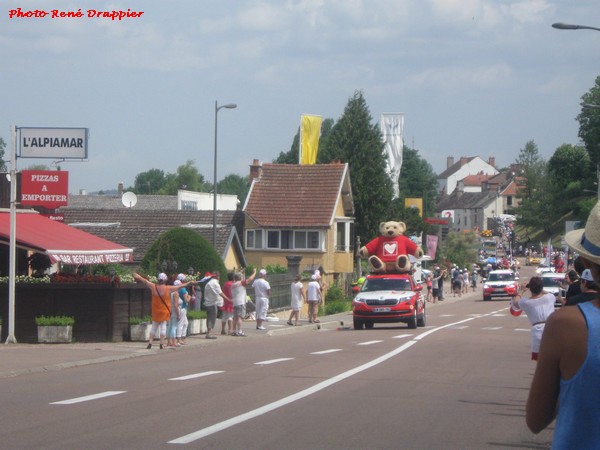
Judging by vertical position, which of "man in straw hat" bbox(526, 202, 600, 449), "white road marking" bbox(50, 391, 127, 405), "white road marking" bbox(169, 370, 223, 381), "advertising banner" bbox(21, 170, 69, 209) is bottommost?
"white road marking" bbox(169, 370, 223, 381)

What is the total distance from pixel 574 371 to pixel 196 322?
24032 millimetres

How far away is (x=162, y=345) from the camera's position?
2258 centimetres

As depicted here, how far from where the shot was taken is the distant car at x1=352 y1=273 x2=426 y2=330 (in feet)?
106

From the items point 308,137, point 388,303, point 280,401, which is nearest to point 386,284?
point 388,303

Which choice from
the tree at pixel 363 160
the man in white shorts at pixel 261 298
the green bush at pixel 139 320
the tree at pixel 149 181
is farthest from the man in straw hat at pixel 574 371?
the tree at pixel 149 181

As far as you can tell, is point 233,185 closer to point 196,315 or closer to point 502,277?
point 502,277

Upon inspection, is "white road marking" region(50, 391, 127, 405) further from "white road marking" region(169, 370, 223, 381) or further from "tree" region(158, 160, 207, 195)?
"tree" region(158, 160, 207, 195)

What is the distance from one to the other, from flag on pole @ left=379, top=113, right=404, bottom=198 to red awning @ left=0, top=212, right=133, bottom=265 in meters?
51.4

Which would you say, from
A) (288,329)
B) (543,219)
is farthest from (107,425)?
(543,219)

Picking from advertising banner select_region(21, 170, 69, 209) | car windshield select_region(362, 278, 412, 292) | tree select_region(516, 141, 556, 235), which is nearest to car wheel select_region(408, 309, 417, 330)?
car windshield select_region(362, 278, 412, 292)

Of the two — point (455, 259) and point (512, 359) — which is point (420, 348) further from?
point (455, 259)

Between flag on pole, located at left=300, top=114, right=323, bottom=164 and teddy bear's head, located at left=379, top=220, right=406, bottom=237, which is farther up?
flag on pole, located at left=300, top=114, right=323, bottom=164

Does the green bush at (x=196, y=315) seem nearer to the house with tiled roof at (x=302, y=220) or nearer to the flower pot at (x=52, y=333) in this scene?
the flower pot at (x=52, y=333)

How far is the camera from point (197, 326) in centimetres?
2758
